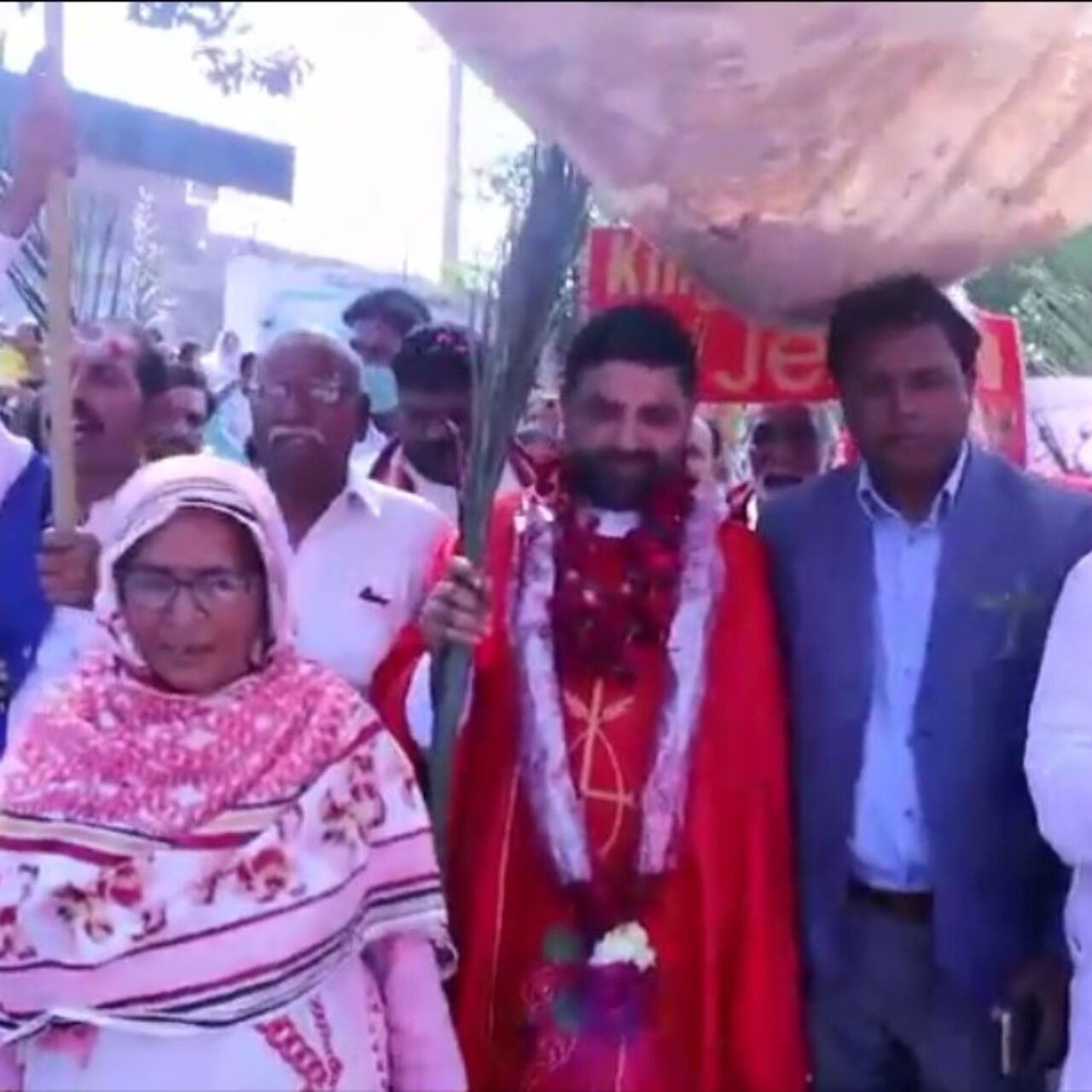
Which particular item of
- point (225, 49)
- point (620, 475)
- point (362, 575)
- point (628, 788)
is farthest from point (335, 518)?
point (225, 49)

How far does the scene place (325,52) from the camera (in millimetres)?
2004

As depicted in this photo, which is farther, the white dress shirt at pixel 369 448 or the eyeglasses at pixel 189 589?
the white dress shirt at pixel 369 448

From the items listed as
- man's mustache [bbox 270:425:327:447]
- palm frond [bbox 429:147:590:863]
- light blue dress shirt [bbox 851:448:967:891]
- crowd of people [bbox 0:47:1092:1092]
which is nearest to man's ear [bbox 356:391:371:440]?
man's mustache [bbox 270:425:327:447]

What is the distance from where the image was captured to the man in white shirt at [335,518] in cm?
363

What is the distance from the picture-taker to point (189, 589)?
103 inches

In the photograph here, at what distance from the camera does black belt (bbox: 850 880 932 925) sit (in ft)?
10.6

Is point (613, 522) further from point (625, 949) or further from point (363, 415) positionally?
point (363, 415)

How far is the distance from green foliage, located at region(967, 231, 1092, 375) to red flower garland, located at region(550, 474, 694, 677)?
0.84m

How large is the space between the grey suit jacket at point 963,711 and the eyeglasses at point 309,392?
97 cm

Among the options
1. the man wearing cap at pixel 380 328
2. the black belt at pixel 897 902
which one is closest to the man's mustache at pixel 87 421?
the black belt at pixel 897 902

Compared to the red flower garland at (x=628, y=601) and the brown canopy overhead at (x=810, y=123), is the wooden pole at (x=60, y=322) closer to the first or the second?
the brown canopy overhead at (x=810, y=123)

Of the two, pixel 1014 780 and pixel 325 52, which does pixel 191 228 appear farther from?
pixel 325 52

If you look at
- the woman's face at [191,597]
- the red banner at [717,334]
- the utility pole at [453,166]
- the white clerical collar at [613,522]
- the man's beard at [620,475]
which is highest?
the utility pole at [453,166]

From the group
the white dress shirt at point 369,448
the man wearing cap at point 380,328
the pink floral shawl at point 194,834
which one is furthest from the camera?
the man wearing cap at point 380,328
